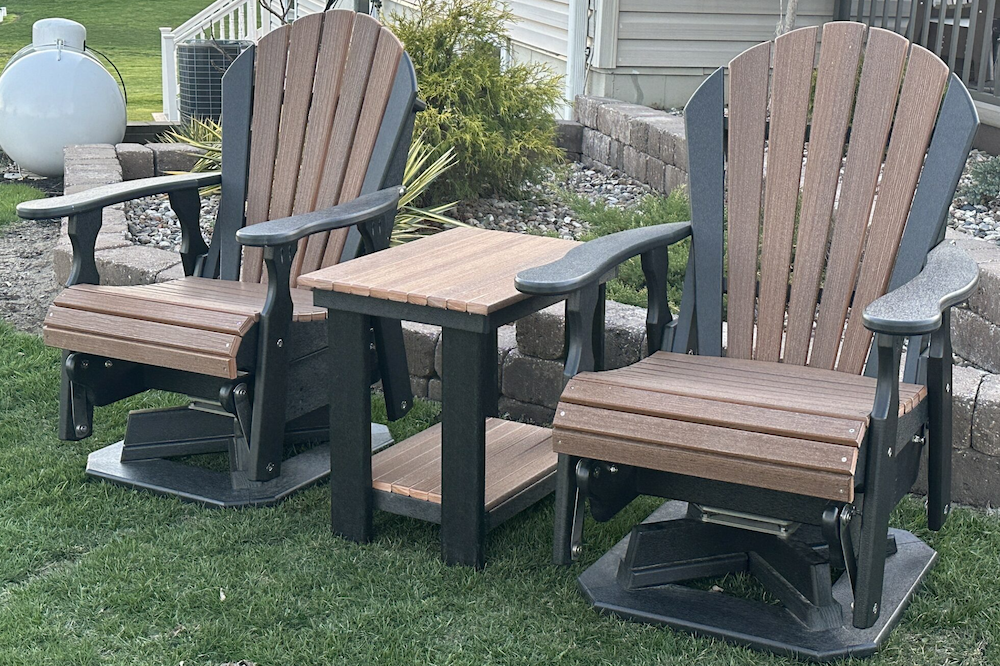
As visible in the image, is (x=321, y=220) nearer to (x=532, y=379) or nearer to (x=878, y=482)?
(x=532, y=379)

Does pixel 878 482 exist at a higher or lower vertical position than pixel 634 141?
lower


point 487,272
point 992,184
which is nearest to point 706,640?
point 487,272

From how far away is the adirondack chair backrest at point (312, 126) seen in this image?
9.41 feet

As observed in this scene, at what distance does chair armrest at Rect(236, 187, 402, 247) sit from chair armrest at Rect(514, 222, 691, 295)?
0.63m

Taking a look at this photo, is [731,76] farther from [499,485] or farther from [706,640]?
[706,640]

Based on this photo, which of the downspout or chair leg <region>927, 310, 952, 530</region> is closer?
chair leg <region>927, 310, 952, 530</region>

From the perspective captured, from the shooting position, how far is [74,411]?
2674 millimetres

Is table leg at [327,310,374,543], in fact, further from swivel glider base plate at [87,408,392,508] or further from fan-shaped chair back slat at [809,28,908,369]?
fan-shaped chair back slat at [809,28,908,369]

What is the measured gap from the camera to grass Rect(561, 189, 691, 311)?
3.46m

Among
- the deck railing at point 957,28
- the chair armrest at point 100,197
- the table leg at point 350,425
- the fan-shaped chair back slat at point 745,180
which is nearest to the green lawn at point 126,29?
the deck railing at point 957,28

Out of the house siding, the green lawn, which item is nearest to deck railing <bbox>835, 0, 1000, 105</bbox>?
the house siding

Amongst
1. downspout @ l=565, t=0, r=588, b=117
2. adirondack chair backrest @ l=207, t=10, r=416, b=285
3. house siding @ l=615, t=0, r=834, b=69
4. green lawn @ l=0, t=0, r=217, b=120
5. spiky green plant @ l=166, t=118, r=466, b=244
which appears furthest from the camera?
green lawn @ l=0, t=0, r=217, b=120

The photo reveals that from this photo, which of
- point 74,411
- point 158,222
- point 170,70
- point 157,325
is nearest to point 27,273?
point 158,222

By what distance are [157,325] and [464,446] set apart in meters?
0.79
